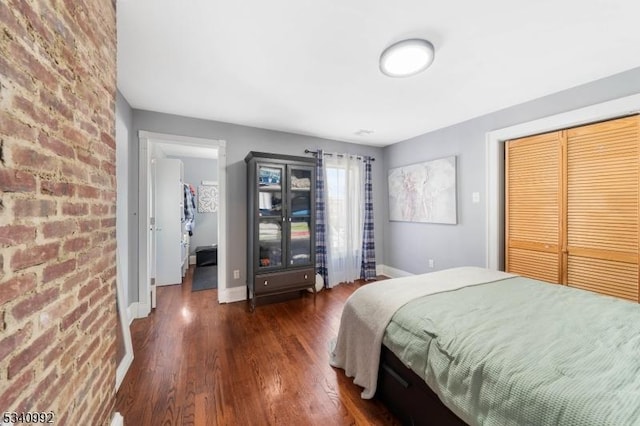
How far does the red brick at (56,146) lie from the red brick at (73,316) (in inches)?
23.6

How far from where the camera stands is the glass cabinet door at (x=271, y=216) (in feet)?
9.83

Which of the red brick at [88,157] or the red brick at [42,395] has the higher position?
the red brick at [88,157]

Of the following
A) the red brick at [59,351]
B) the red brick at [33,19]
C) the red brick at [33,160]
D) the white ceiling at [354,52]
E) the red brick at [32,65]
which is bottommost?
the red brick at [59,351]

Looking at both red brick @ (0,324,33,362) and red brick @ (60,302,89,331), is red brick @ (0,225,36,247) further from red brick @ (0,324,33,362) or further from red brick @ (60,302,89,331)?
red brick @ (60,302,89,331)

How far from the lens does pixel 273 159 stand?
2959 mm

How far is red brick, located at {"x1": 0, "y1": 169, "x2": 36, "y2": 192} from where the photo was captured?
63 centimetres

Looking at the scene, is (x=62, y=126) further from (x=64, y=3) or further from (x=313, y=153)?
(x=313, y=153)

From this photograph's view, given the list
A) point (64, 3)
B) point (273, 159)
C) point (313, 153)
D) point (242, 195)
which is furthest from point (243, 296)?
point (64, 3)

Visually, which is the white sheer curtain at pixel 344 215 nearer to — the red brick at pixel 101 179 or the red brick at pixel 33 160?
the red brick at pixel 101 179

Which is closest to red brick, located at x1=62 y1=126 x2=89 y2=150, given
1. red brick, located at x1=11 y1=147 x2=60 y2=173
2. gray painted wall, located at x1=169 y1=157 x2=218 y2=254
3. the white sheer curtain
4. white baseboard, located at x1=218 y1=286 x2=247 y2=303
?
red brick, located at x1=11 y1=147 x2=60 y2=173

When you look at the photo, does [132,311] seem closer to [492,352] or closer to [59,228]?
[59,228]

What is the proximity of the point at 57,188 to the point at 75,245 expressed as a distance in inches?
9.9

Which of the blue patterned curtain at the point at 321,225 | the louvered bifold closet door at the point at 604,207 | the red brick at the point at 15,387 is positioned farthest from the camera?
the blue patterned curtain at the point at 321,225

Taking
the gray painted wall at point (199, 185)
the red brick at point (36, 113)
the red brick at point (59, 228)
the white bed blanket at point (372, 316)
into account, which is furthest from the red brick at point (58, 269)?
the gray painted wall at point (199, 185)
